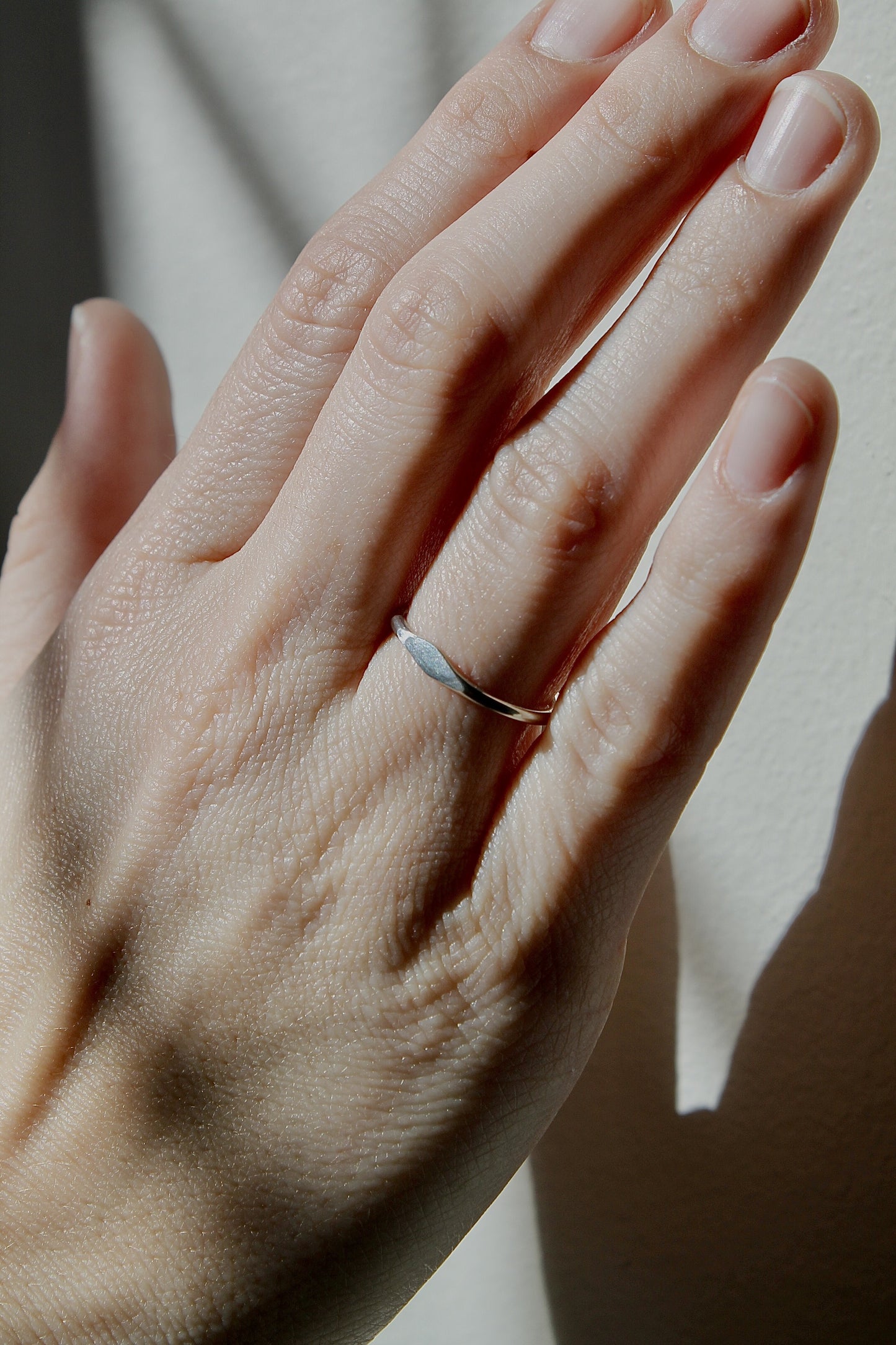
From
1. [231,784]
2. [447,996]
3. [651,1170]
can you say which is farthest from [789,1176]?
[231,784]

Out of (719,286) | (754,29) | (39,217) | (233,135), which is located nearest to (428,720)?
(719,286)

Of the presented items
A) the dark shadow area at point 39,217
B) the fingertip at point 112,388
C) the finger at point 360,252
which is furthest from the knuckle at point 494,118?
the dark shadow area at point 39,217

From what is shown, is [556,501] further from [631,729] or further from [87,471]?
[87,471]

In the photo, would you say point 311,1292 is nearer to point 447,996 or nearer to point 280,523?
point 447,996

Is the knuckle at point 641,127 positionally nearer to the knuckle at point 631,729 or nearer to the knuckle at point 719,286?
the knuckle at point 719,286

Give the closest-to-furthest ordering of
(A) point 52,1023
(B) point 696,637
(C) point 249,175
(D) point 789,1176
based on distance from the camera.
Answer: (B) point 696,637 < (A) point 52,1023 < (D) point 789,1176 < (C) point 249,175

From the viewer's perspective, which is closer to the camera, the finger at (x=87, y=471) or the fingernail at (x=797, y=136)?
the fingernail at (x=797, y=136)

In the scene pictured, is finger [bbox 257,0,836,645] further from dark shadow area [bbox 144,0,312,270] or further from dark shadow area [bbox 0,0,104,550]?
dark shadow area [bbox 0,0,104,550]
